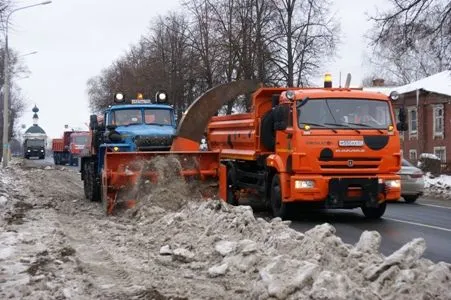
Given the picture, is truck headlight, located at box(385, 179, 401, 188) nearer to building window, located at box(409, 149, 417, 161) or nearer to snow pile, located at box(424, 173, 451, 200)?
snow pile, located at box(424, 173, 451, 200)

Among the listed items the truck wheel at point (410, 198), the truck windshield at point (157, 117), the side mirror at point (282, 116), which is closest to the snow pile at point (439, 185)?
the truck wheel at point (410, 198)

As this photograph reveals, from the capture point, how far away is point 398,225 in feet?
41.9

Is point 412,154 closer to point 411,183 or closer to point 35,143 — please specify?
point 411,183

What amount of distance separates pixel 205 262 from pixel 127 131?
308 inches

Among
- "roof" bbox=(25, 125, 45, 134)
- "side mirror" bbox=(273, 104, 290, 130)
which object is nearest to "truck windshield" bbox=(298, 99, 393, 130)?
"side mirror" bbox=(273, 104, 290, 130)

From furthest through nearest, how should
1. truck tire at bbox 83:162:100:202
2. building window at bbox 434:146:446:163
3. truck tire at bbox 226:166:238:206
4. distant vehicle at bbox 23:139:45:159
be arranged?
distant vehicle at bbox 23:139:45:159 → building window at bbox 434:146:446:163 → truck tire at bbox 83:162:100:202 → truck tire at bbox 226:166:238:206

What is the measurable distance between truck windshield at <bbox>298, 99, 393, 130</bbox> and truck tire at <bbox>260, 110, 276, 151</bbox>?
1.37 meters

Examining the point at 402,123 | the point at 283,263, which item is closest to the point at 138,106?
the point at 402,123

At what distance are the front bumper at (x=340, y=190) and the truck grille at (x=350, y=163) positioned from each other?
0.69 feet

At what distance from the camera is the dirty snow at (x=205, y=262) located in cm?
607

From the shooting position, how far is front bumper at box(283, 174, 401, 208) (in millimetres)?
12086

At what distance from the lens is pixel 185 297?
6.23 metres

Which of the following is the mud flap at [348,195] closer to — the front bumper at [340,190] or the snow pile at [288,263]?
the front bumper at [340,190]

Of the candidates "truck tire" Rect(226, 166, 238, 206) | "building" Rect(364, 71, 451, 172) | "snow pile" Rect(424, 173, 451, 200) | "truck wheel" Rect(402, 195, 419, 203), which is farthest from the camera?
"building" Rect(364, 71, 451, 172)
